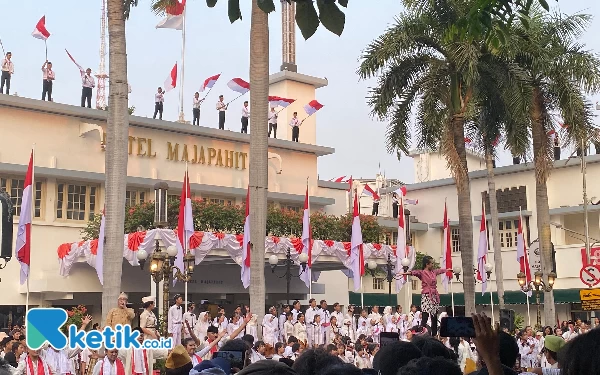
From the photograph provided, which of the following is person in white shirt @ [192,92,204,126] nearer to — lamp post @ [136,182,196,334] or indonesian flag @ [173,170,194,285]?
lamp post @ [136,182,196,334]

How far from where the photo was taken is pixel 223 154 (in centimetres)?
3641

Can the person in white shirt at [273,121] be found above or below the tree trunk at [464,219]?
above

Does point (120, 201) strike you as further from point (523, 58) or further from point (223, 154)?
point (223, 154)

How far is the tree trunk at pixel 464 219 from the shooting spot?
24125 millimetres

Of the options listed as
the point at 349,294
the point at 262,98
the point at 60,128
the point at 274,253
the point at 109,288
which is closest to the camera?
the point at 109,288

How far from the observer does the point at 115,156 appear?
1602cm

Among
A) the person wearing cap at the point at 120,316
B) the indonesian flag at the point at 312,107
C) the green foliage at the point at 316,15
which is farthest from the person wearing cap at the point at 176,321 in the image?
the indonesian flag at the point at 312,107

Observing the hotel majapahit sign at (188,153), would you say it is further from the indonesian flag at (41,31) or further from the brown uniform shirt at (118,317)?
the brown uniform shirt at (118,317)

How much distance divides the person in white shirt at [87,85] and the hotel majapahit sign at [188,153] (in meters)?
1.94

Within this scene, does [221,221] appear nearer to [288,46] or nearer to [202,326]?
[202,326]

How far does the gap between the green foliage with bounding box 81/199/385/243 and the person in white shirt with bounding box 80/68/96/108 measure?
16.7ft

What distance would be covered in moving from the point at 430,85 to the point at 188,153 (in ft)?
44.8

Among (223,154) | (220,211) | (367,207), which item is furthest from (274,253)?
(367,207)

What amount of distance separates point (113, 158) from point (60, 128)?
16.5m
